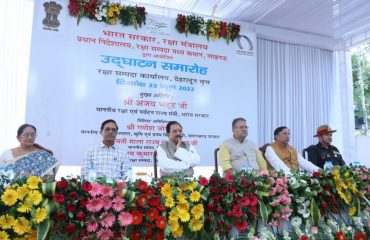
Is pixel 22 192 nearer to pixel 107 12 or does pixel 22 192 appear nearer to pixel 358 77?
pixel 107 12

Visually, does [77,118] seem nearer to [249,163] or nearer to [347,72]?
Answer: [249,163]

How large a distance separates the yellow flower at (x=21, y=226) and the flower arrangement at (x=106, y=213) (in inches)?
9.4

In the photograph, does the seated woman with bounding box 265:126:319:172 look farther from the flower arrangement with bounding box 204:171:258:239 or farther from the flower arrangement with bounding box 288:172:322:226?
the flower arrangement with bounding box 204:171:258:239

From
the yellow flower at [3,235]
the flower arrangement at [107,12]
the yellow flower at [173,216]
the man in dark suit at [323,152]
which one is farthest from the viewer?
the flower arrangement at [107,12]

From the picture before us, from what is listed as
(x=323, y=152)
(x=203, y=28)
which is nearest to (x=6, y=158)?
(x=203, y=28)

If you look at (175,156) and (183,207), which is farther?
(175,156)

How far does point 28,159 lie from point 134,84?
1948mm

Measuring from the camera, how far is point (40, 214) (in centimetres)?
137

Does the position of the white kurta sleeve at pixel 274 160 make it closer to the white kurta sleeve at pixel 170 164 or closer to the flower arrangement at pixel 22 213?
the white kurta sleeve at pixel 170 164

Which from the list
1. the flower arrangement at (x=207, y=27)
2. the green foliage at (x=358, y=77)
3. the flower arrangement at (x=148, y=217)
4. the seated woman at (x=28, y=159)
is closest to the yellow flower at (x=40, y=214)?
the flower arrangement at (x=148, y=217)

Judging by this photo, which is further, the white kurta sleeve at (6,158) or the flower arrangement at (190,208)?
the white kurta sleeve at (6,158)

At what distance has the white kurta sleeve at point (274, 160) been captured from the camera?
11.4 ft

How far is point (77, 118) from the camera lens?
4035 mm

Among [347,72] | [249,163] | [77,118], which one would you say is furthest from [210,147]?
[347,72]
